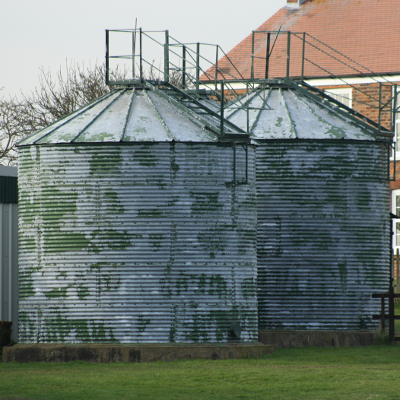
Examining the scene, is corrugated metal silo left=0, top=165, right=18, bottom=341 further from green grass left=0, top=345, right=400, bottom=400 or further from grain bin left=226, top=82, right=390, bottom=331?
grain bin left=226, top=82, right=390, bottom=331

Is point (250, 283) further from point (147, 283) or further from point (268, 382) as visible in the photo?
point (268, 382)

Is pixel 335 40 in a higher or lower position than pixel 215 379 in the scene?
higher

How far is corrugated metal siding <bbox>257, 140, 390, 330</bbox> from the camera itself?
66.0 ft

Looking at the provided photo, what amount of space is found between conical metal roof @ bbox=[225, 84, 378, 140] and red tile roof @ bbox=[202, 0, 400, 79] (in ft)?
36.8

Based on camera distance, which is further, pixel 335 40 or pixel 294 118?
pixel 335 40

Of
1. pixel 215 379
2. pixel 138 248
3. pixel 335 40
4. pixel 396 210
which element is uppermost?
pixel 335 40

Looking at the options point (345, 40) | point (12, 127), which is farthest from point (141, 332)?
point (12, 127)

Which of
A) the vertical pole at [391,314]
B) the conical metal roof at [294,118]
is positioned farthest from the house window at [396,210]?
the vertical pole at [391,314]

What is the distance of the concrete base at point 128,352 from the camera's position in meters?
16.5

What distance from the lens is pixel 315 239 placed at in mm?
20172

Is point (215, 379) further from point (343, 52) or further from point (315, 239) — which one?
point (343, 52)

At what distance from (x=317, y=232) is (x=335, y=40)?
17006 mm

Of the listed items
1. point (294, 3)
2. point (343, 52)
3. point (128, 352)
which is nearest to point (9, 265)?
point (128, 352)

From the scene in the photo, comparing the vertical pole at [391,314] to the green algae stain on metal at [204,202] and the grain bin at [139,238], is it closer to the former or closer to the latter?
the grain bin at [139,238]
